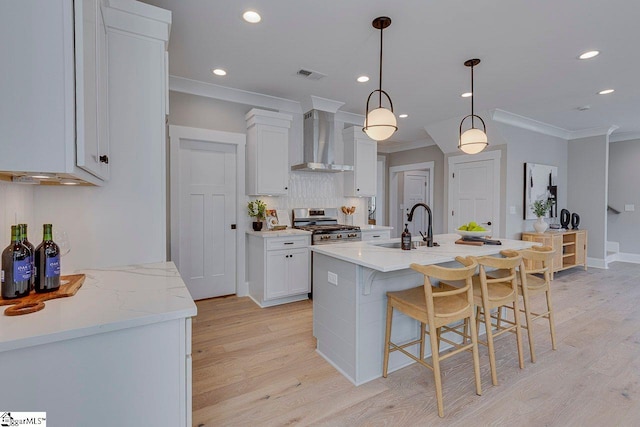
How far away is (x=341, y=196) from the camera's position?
4.94m

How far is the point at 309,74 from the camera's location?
347 centimetres

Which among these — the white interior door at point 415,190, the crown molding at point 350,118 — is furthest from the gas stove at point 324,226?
the white interior door at point 415,190

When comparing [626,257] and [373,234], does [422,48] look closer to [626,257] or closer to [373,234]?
[373,234]

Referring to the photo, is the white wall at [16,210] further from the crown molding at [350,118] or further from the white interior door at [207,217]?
the crown molding at [350,118]

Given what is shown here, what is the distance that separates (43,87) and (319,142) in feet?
11.4

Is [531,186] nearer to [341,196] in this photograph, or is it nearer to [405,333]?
[341,196]

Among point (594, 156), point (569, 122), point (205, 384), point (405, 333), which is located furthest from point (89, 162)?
point (594, 156)

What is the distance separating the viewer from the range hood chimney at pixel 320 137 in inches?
170

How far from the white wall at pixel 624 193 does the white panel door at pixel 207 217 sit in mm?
7737

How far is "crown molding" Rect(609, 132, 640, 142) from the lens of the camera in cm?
616

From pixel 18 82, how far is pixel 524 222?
6429 mm

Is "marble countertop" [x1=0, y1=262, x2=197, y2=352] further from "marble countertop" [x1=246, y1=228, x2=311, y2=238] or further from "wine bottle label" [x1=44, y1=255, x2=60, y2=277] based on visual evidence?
"marble countertop" [x1=246, y1=228, x2=311, y2=238]

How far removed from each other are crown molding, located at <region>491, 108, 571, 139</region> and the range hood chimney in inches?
99.9

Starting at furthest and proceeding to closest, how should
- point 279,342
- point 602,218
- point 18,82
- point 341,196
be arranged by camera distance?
point 602,218
point 341,196
point 279,342
point 18,82
